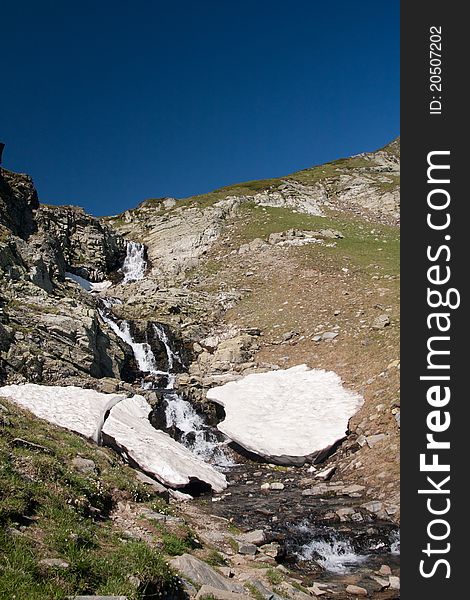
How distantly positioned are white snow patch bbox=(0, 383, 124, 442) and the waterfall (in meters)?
37.2

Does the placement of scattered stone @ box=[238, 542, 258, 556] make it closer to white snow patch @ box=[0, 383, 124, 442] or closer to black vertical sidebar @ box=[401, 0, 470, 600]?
black vertical sidebar @ box=[401, 0, 470, 600]

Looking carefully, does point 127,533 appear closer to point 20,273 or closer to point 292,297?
point 20,273

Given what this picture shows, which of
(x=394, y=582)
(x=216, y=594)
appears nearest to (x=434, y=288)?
(x=216, y=594)

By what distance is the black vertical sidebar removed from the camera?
752cm

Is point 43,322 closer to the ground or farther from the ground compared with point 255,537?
farther from the ground

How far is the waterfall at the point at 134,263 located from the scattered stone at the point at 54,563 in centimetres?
5259

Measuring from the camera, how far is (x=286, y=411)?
22.5 meters

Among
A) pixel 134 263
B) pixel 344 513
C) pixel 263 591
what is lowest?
pixel 263 591

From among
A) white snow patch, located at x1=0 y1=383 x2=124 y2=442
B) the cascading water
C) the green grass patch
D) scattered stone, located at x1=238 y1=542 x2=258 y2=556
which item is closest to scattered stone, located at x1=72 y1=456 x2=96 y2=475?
the green grass patch

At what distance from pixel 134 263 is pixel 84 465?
169 ft

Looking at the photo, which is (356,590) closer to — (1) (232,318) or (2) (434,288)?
(2) (434,288)

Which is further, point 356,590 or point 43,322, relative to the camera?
point 43,322

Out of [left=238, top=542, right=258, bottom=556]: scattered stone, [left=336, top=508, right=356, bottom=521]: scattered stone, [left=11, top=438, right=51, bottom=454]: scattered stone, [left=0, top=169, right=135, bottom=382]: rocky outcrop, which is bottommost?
[left=238, top=542, right=258, bottom=556]: scattered stone

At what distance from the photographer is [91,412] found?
19.2 metres
